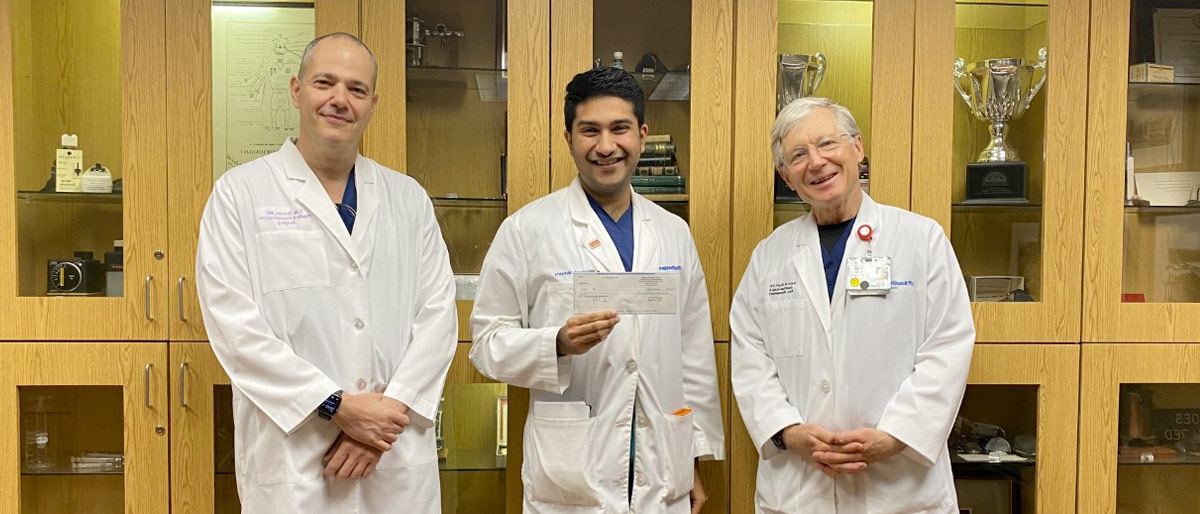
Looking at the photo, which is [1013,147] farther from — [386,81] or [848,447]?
[386,81]

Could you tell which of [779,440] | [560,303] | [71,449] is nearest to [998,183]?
[779,440]

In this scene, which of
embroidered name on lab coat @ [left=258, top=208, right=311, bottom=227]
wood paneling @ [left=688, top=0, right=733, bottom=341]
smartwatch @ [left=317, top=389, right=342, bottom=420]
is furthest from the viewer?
wood paneling @ [left=688, top=0, right=733, bottom=341]

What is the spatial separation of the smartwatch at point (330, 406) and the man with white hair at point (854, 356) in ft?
3.57

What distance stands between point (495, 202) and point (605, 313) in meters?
0.76

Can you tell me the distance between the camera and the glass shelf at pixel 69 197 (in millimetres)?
2500

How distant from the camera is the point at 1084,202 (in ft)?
8.59

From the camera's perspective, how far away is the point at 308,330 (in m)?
2.04

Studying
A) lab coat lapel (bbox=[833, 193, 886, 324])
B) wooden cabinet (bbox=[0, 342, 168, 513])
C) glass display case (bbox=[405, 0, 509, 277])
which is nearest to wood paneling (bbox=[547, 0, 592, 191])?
glass display case (bbox=[405, 0, 509, 277])

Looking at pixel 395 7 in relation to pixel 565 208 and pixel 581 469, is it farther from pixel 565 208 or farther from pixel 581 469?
pixel 581 469

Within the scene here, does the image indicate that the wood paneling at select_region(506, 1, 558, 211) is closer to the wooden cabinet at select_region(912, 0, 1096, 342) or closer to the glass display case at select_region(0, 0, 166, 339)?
the glass display case at select_region(0, 0, 166, 339)

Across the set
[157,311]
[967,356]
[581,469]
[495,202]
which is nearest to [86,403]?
[157,311]

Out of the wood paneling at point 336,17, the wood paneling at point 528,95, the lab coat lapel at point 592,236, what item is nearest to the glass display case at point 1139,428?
the lab coat lapel at point 592,236

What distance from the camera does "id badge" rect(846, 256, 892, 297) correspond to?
Result: 221 centimetres

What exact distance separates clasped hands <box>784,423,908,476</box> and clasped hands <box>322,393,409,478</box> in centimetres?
105
